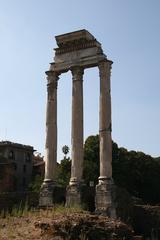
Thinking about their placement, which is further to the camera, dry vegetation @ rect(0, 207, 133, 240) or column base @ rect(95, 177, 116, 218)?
column base @ rect(95, 177, 116, 218)

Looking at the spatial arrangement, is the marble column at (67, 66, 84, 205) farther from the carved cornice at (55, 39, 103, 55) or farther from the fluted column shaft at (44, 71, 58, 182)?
the fluted column shaft at (44, 71, 58, 182)

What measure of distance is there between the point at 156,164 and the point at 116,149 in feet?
21.0

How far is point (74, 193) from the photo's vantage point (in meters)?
28.6

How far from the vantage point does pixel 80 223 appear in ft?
49.5

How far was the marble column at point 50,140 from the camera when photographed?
99.7ft

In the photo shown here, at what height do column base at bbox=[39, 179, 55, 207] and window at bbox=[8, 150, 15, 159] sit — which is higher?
window at bbox=[8, 150, 15, 159]

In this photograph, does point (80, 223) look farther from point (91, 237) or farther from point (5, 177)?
point (5, 177)

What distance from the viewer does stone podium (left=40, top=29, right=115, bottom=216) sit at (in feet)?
93.4

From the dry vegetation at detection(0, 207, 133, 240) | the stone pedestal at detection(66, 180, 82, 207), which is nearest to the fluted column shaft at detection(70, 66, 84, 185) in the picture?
the stone pedestal at detection(66, 180, 82, 207)

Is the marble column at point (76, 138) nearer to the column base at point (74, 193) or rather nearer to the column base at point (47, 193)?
the column base at point (74, 193)

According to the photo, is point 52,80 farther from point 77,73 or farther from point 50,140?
point 50,140

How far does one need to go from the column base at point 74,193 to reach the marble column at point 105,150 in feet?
3.95

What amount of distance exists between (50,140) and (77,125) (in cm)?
225

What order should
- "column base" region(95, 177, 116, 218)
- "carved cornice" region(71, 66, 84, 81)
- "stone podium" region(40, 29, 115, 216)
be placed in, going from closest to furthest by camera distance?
"column base" region(95, 177, 116, 218) < "stone podium" region(40, 29, 115, 216) < "carved cornice" region(71, 66, 84, 81)
